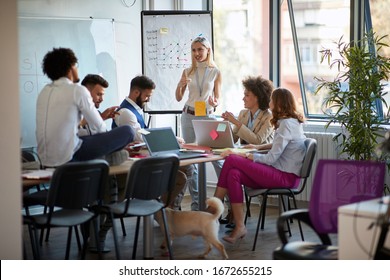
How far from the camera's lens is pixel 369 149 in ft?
22.3

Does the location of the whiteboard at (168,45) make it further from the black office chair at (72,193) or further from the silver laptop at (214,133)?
the black office chair at (72,193)

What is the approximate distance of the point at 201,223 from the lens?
562 centimetres

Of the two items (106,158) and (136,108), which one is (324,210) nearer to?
(106,158)

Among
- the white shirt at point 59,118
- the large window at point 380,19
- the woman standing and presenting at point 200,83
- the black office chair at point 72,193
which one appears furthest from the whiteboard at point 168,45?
the black office chair at point 72,193

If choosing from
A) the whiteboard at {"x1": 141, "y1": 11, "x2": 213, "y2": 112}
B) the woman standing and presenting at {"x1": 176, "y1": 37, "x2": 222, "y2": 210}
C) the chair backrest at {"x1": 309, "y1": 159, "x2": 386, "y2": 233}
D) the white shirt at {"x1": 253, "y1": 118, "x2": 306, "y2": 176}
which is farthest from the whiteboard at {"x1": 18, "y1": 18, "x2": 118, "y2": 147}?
the chair backrest at {"x1": 309, "y1": 159, "x2": 386, "y2": 233}

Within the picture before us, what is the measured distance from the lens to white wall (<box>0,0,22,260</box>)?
14.7 ft

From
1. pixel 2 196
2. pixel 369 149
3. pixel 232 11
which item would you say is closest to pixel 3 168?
pixel 2 196

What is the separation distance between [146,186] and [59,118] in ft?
2.41

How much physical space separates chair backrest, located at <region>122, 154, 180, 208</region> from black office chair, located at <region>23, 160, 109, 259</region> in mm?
202

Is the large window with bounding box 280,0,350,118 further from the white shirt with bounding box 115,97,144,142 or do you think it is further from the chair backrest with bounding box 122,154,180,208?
the chair backrest with bounding box 122,154,180,208

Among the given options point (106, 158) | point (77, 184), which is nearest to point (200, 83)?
point (106, 158)
